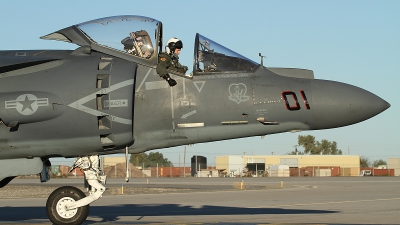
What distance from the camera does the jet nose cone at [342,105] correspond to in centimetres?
1038

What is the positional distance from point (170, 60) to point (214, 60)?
834mm

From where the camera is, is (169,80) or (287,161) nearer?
(169,80)

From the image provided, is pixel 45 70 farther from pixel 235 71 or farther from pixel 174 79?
pixel 235 71

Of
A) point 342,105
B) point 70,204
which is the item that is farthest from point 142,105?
point 342,105

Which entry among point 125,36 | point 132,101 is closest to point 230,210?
point 132,101

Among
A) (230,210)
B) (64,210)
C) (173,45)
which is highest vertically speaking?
(173,45)

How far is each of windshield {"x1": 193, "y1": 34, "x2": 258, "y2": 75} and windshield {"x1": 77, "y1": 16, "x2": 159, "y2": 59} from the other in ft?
2.69

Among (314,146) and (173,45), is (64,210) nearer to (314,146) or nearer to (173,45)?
(173,45)

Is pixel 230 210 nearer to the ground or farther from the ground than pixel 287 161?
nearer to the ground

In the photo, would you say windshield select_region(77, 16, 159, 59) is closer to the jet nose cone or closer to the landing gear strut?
the landing gear strut

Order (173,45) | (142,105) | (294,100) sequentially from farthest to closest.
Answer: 1. (173,45)
2. (142,105)
3. (294,100)

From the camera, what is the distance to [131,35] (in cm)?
1079

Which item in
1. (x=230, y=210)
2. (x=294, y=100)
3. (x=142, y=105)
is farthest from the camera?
(x=230, y=210)

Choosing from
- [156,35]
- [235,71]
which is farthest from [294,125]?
[156,35]
